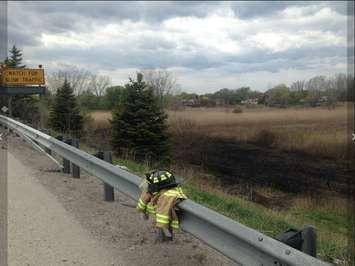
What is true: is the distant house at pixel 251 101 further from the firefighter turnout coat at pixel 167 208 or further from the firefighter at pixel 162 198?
the firefighter turnout coat at pixel 167 208

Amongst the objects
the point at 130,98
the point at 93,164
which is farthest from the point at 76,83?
the point at 93,164

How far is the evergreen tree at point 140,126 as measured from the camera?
2600cm

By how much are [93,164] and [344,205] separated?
1675 cm

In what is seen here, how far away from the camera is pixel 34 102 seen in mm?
42719

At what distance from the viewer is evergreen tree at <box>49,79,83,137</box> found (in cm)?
3878

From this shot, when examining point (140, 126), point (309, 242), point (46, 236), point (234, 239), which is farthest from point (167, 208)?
point (140, 126)

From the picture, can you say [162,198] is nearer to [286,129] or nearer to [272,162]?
[272,162]

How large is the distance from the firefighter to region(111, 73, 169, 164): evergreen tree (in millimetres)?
20762

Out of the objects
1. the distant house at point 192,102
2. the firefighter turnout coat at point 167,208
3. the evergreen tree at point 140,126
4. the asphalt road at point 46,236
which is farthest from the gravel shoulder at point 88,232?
the distant house at point 192,102

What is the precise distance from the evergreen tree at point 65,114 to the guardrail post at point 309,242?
35845 mm

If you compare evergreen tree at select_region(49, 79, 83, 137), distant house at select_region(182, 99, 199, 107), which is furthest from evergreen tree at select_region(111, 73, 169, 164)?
distant house at select_region(182, 99, 199, 107)

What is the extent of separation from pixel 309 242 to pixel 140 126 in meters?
23.0

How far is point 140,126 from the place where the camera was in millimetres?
26062

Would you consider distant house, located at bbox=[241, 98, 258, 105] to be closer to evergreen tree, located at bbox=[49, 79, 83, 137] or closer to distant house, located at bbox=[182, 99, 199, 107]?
distant house, located at bbox=[182, 99, 199, 107]
